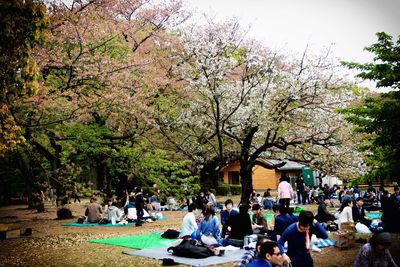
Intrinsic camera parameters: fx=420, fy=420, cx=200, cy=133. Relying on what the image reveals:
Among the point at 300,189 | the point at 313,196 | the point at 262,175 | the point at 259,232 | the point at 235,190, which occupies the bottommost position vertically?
the point at 259,232

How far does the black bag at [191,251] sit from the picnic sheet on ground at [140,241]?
1.66 m

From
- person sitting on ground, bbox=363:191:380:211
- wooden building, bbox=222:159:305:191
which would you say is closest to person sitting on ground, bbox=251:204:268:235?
person sitting on ground, bbox=363:191:380:211

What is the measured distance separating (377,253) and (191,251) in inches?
228

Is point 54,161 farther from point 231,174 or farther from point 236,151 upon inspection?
point 231,174

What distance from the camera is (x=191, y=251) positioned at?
10.6m

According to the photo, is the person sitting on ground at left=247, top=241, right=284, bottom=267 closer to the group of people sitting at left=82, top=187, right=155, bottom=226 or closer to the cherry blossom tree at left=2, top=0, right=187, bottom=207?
the cherry blossom tree at left=2, top=0, right=187, bottom=207

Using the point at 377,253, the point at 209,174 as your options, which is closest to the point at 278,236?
the point at 377,253

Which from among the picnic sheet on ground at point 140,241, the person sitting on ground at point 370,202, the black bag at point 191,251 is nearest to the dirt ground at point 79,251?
the picnic sheet on ground at point 140,241

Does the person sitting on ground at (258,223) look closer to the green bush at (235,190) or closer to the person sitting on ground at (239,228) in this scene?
the person sitting on ground at (239,228)

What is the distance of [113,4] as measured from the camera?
69.2 ft

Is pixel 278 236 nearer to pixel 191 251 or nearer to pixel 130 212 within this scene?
pixel 191 251

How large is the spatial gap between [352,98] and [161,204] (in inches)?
527

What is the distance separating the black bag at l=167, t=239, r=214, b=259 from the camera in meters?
10.6

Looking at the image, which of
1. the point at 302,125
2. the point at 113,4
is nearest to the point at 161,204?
the point at 302,125
